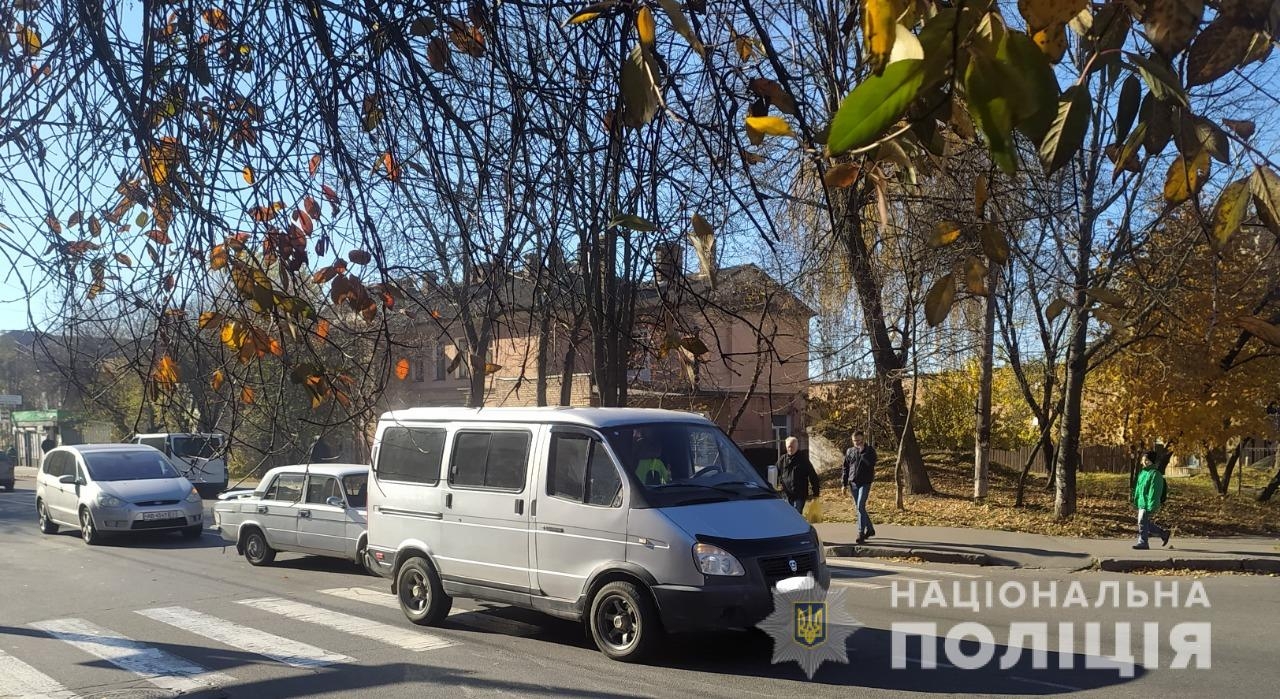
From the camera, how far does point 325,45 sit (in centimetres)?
472

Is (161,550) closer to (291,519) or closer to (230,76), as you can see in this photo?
(291,519)

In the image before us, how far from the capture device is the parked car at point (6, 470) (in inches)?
1400

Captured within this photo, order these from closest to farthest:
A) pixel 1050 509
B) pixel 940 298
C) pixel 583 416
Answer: pixel 940 298
pixel 583 416
pixel 1050 509

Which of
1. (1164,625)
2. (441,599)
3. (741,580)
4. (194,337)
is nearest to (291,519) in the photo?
(441,599)

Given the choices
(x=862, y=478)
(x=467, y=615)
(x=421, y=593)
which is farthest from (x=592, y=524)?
(x=862, y=478)

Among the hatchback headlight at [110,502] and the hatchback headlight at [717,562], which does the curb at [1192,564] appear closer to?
the hatchback headlight at [717,562]

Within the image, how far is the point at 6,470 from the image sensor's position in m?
35.7

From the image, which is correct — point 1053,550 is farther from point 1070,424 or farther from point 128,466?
point 128,466

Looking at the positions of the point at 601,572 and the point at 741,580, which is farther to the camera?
the point at 601,572

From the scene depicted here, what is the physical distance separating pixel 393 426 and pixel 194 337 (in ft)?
18.6

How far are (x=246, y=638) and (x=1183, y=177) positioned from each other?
28.7ft

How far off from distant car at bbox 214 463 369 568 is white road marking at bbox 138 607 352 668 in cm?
244

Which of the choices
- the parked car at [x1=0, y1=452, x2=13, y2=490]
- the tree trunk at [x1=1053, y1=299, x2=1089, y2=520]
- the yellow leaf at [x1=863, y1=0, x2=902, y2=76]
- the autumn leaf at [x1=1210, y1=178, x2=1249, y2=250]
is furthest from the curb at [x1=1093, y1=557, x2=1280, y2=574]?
the parked car at [x1=0, y1=452, x2=13, y2=490]

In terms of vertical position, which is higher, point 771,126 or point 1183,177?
point 771,126
